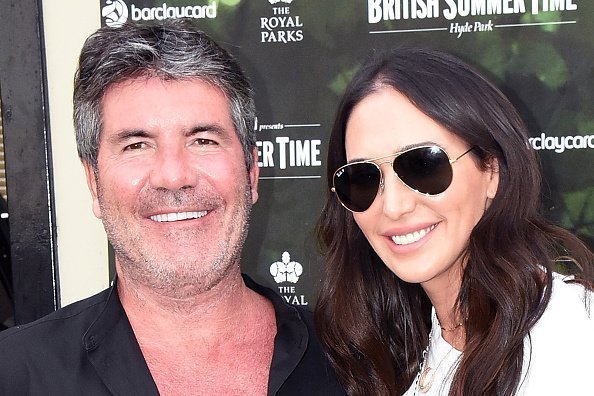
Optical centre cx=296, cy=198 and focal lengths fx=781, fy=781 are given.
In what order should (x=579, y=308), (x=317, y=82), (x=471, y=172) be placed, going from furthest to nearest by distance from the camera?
(x=317, y=82) → (x=471, y=172) → (x=579, y=308)

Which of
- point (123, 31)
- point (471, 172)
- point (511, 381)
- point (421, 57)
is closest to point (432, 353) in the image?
point (511, 381)

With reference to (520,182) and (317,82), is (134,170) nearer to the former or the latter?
(520,182)

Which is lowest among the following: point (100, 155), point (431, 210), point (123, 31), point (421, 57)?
point (431, 210)

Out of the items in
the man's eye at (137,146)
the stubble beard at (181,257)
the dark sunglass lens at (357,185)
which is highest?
the man's eye at (137,146)

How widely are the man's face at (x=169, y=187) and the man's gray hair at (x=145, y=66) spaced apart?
4 centimetres

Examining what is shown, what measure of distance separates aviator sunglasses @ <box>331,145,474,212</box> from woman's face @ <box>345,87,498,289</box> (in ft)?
0.05

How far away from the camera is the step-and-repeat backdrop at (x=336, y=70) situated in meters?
3.15

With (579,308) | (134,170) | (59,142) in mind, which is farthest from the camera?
(59,142)

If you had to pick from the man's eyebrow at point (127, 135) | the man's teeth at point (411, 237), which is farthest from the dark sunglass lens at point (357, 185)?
the man's eyebrow at point (127, 135)

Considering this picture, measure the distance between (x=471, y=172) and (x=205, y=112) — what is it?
78 cm

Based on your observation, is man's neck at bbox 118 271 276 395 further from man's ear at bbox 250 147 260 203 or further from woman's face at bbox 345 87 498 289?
woman's face at bbox 345 87 498 289

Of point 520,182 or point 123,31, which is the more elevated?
point 123,31

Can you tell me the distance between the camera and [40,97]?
348 cm

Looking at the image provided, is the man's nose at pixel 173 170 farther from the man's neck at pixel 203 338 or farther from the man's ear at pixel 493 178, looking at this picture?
the man's ear at pixel 493 178
